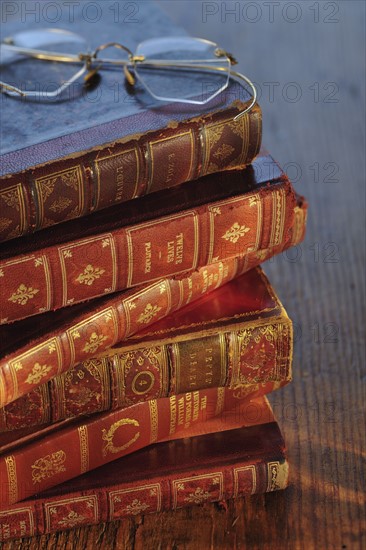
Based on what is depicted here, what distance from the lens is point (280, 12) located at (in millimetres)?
1998

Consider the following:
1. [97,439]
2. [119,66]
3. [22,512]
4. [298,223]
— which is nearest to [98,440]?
[97,439]

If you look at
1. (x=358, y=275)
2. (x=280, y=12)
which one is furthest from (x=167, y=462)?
(x=280, y=12)

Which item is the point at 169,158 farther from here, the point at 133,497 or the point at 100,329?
the point at 133,497

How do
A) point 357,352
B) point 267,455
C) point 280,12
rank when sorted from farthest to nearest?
1. point 280,12
2. point 357,352
3. point 267,455

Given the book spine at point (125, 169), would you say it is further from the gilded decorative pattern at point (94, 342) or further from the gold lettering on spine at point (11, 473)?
the gold lettering on spine at point (11, 473)

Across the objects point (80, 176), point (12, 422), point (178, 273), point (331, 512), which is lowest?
point (331, 512)

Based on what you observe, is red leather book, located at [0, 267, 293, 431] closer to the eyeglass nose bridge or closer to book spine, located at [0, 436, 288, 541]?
book spine, located at [0, 436, 288, 541]

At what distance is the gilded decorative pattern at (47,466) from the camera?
45.4 inches

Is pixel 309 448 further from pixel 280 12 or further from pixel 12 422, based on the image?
pixel 280 12

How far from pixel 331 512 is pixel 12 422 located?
339 millimetres

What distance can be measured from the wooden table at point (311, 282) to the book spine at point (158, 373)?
12 centimetres

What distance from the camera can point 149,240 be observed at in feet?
3.70

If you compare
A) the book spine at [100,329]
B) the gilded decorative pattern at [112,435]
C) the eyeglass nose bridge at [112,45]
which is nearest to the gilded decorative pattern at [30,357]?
the book spine at [100,329]

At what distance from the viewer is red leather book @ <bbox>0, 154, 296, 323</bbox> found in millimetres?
1093
